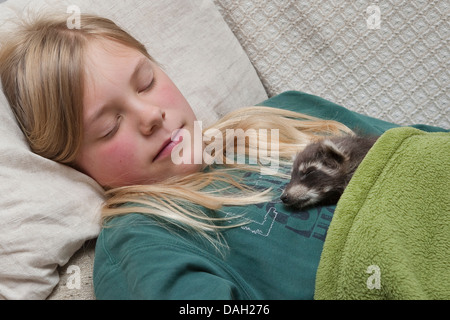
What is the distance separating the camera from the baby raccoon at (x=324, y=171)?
1.01 m

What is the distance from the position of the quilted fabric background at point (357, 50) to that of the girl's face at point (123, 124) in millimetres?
658

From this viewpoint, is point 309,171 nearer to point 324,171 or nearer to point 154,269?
point 324,171

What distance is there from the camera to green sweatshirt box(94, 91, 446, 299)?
805 millimetres

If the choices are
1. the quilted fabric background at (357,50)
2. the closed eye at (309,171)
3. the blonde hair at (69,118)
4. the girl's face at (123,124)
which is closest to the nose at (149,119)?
the girl's face at (123,124)

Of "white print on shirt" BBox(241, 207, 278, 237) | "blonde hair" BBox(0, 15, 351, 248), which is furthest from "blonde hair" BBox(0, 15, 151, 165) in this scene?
"white print on shirt" BBox(241, 207, 278, 237)

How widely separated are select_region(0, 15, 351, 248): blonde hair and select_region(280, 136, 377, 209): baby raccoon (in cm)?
8

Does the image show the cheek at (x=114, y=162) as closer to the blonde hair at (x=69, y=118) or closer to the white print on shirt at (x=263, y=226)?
the blonde hair at (x=69, y=118)

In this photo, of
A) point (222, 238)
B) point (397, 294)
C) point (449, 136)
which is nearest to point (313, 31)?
point (449, 136)

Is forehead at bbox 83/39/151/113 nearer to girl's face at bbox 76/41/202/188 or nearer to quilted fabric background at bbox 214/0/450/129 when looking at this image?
girl's face at bbox 76/41/202/188

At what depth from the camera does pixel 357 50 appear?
159 cm

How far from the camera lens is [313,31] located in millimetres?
1622

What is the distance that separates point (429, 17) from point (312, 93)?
16.7 inches

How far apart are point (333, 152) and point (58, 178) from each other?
598mm

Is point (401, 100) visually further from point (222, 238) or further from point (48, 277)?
point (48, 277)
